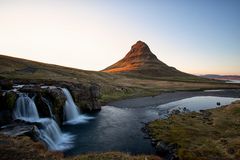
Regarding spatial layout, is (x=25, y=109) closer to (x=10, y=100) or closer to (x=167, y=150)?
(x=10, y=100)

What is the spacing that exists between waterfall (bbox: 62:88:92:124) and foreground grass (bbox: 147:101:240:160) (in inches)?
742

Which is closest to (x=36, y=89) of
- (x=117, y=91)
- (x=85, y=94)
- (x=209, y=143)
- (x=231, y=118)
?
(x=85, y=94)

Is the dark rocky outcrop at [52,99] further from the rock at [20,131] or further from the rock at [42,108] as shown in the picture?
the rock at [20,131]

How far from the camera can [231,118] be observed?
46875 mm

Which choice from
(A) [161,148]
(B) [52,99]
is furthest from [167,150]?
(B) [52,99]

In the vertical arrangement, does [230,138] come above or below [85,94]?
below

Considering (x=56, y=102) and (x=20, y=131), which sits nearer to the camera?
(x=20, y=131)

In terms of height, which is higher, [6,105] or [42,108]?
[6,105]

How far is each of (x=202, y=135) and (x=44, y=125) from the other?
27389mm

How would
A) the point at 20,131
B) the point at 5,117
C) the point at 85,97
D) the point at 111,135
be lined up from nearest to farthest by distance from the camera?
the point at 20,131
the point at 5,117
the point at 111,135
the point at 85,97

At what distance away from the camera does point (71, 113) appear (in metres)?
54.7

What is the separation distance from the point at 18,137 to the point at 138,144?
60.1ft

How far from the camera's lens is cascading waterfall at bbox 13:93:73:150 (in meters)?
33.5

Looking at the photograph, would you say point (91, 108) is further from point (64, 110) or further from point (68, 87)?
point (64, 110)
